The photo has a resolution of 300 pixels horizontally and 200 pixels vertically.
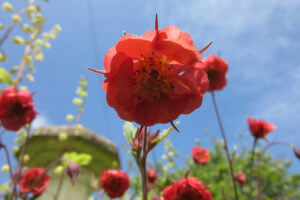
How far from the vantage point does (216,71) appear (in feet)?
5.28

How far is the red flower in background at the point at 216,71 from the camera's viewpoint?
160 cm

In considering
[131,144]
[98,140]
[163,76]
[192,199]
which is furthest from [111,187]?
[98,140]

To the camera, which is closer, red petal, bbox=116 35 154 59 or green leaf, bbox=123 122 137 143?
red petal, bbox=116 35 154 59

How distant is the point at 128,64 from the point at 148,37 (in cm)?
7

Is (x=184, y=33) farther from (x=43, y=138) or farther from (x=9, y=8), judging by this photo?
(x=43, y=138)

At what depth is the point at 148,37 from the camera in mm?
488

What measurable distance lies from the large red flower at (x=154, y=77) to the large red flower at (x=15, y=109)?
0.78 meters

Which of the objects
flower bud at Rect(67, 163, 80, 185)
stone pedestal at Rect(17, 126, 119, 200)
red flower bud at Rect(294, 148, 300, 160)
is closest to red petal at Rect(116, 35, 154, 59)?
flower bud at Rect(67, 163, 80, 185)

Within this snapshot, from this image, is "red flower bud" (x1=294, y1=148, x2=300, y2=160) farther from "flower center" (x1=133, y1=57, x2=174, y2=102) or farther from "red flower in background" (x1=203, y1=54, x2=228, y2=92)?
"flower center" (x1=133, y1=57, x2=174, y2=102)

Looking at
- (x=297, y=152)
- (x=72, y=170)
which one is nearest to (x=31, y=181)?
(x=72, y=170)

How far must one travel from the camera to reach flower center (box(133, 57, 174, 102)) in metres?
0.55

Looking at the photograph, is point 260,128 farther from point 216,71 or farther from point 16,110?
point 16,110

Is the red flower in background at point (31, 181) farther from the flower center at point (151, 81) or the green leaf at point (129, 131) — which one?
the flower center at point (151, 81)

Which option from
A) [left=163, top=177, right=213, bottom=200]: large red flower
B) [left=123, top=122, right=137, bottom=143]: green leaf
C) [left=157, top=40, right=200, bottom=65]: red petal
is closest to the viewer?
[left=157, top=40, right=200, bottom=65]: red petal
